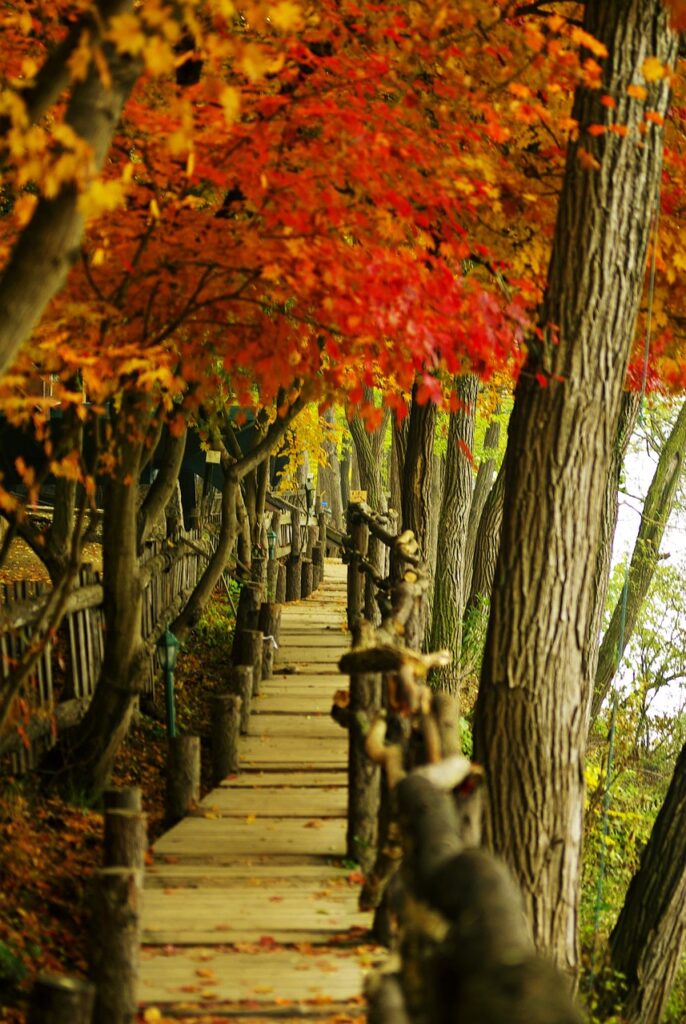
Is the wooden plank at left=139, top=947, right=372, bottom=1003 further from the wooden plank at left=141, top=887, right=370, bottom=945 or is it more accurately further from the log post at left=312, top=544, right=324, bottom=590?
the log post at left=312, top=544, right=324, bottom=590

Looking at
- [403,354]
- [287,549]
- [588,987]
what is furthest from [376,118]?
[287,549]

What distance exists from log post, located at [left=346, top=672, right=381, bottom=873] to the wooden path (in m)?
0.19

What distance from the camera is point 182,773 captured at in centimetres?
872

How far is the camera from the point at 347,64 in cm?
786

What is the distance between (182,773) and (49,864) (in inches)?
46.3

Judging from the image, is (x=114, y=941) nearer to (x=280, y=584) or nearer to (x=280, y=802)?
(x=280, y=802)

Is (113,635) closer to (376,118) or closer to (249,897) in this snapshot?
(249,897)

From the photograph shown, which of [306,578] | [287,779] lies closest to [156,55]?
[287,779]

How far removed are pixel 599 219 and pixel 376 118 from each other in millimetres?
1715

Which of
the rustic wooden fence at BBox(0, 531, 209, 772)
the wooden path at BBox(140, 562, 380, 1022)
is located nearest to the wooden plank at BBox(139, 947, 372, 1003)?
the wooden path at BBox(140, 562, 380, 1022)

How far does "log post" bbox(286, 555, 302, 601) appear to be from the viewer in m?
19.6

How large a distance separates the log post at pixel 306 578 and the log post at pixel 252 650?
7.60 m

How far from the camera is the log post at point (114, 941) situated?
4953 mm

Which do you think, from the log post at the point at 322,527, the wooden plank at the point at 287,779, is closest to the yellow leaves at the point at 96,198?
the wooden plank at the point at 287,779
